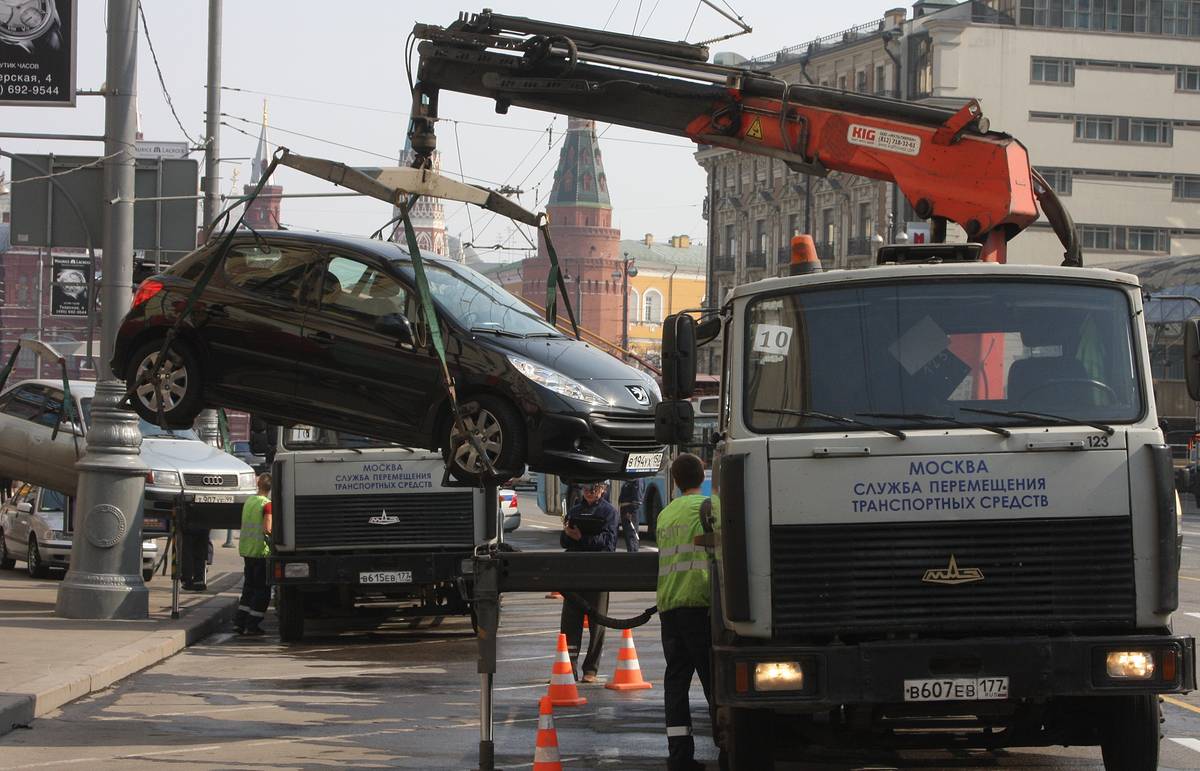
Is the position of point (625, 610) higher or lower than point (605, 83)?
lower

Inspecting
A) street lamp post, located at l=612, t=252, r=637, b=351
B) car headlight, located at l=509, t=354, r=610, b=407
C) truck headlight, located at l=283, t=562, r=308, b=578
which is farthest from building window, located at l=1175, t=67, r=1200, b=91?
car headlight, located at l=509, t=354, r=610, b=407

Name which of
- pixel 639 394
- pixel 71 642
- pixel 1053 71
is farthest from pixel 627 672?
pixel 1053 71

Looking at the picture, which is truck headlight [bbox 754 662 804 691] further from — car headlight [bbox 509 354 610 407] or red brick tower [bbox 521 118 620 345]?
red brick tower [bbox 521 118 620 345]

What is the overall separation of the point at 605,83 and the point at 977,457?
555 centimetres

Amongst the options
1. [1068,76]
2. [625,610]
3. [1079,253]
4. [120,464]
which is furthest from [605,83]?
[1068,76]

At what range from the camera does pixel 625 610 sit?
21172mm

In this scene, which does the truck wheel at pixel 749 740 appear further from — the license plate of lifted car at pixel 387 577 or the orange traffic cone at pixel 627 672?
the license plate of lifted car at pixel 387 577

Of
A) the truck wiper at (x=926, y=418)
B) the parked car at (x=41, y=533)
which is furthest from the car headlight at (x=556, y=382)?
the parked car at (x=41, y=533)

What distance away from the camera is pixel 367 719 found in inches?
490

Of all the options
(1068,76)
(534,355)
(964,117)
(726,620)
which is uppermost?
(1068,76)

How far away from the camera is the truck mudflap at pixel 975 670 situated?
7.89m

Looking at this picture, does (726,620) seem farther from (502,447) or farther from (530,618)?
(530,618)

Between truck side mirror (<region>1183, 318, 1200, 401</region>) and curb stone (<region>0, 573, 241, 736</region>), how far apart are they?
715 cm

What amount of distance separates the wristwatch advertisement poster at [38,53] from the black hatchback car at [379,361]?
6571 mm
